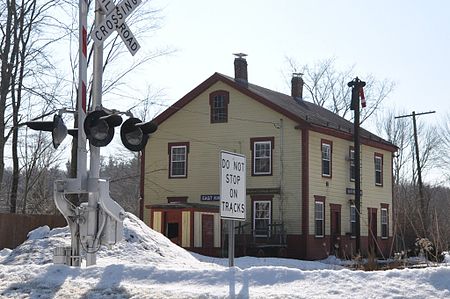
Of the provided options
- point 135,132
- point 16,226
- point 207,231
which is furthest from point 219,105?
point 135,132

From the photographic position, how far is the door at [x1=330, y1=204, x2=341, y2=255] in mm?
34500

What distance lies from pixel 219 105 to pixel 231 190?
993 inches

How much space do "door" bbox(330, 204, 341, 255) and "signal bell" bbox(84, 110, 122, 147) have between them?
25297 millimetres

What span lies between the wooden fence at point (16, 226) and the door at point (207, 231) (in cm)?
997

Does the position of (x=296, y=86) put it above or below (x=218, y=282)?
above

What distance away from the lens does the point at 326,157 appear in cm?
3447

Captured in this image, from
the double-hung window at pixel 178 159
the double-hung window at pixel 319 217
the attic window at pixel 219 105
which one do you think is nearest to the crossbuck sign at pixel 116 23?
the double-hung window at pixel 319 217

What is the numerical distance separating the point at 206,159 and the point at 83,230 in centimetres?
2373

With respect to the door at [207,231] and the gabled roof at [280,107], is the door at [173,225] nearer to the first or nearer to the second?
the door at [207,231]

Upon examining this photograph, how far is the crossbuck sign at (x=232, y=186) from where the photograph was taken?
9.53 meters

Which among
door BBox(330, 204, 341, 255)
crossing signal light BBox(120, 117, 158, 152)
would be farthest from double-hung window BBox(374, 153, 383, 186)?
crossing signal light BBox(120, 117, 158, 152)

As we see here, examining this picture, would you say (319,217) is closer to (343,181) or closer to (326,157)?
(326,157)

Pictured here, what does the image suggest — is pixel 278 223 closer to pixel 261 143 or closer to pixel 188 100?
pixel 261 143

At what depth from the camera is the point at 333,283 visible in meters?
9.00
